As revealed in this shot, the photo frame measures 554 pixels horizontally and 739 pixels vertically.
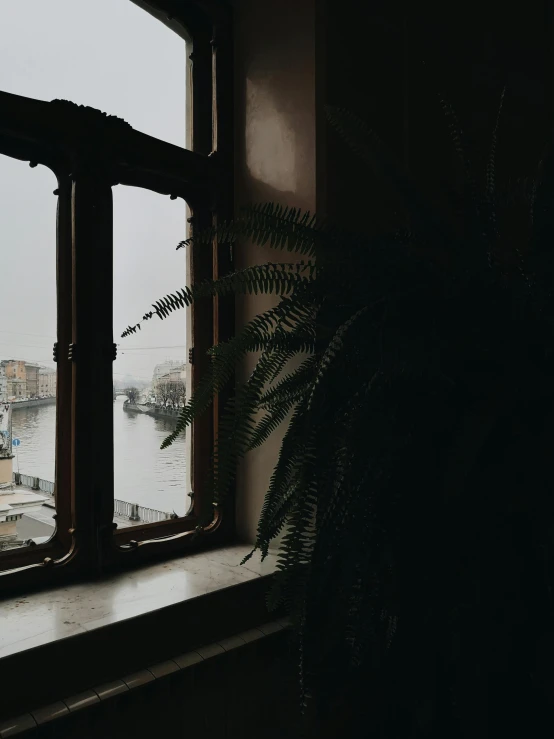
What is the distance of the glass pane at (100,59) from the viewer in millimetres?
1527

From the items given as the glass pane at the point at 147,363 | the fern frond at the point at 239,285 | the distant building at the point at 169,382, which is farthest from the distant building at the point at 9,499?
the fern frond at the point at 239,285

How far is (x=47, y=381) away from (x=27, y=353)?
85 mm

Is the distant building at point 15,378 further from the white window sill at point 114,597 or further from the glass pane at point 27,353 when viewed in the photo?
the white window sill at point 114,597

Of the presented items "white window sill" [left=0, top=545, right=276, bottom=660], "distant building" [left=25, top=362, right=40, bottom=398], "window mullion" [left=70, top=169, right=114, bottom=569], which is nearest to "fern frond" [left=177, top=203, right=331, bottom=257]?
"window mullion" [left=70, top=169, right=114, bottom=569]

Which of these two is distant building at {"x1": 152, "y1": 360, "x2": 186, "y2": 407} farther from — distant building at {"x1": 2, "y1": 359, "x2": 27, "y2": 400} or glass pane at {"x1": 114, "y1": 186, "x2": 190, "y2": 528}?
distant building at {"x1": 2, "y1": 359, "x2": 27, "y2": 400}

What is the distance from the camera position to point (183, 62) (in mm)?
1868

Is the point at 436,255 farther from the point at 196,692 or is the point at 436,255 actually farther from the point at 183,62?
the point at 183,62

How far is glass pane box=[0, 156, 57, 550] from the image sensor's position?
1485mm

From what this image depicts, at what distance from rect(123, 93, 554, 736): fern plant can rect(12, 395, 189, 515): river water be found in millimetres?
575

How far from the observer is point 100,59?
166 centimetres

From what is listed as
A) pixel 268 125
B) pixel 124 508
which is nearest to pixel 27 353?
pixel 124 508

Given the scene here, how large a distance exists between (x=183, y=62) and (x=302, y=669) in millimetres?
1656

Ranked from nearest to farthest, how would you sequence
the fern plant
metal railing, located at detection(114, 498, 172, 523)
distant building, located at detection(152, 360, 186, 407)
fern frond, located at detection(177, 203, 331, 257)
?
1. the fern plant
2. fern frond, located at detection(177, 203, 331, 257)
3. metal railing, located at detection(114, 498, 172, 523)
4. distant building, located at detection(152, 360, 186, 407)

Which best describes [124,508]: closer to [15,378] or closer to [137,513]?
[137,513]
